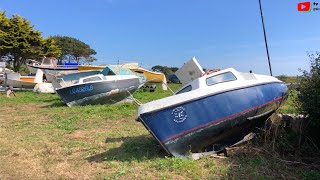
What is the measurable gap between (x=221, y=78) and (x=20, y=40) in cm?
3582

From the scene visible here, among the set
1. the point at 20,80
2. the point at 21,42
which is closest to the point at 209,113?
the point at 20,80

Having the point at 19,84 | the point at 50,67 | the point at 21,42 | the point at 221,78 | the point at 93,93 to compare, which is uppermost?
the point at 21,42

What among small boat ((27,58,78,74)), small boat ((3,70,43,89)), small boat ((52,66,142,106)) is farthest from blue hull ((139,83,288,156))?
small boat ((27,58,78,74))

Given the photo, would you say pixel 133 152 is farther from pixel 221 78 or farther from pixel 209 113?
pixel 221 78

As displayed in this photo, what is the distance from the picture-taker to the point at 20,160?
6746mm

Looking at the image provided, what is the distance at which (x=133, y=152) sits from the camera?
7043mm

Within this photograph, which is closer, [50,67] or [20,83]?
[20,83]

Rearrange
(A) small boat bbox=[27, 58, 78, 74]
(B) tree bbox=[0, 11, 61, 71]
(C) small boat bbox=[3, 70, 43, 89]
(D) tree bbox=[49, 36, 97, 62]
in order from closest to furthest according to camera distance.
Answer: (C) small boat bbox=[3, 70, 43, 89]
(A) small boat bbox=[27, 58, 78, 74]
(B) tree bbox=[0, 11, 61, 71]
(D) tree bbox=[49, 36, 97, 62]

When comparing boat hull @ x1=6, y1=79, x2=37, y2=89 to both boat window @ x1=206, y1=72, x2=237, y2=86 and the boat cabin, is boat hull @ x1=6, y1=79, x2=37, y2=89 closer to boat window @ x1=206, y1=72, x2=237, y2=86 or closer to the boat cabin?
the boat cabin

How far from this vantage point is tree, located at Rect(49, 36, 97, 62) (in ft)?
188

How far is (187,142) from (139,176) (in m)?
1.17

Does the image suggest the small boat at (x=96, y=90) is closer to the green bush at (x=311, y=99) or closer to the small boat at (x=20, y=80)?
the green bush at (x=311, y=99)

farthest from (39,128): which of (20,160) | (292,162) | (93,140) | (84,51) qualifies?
(84,51)

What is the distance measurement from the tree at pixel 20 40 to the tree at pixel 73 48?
15.0 metres
